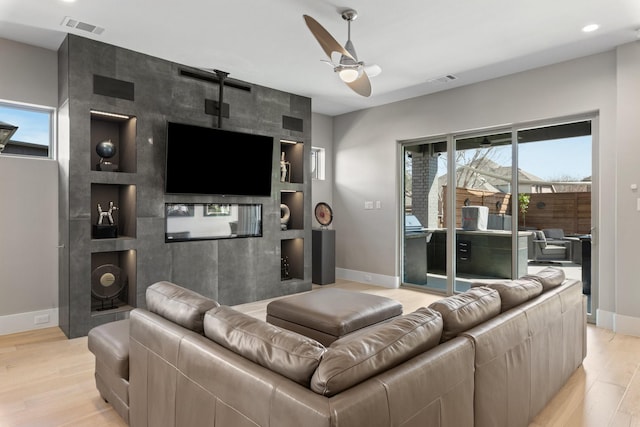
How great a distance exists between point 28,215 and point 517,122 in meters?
5.70

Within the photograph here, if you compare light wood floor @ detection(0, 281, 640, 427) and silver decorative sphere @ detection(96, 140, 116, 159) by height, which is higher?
silver decorative sphere @ detection(96, 140, 116, 159)

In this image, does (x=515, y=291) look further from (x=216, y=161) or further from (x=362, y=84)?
(x=216, y=161)

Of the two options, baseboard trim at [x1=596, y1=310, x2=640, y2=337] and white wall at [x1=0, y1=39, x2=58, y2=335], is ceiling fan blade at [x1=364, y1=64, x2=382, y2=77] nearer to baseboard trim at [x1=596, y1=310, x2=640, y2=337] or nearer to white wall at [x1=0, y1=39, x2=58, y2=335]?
white wall at [x1=0, y1=39, x2=58, y2=335]

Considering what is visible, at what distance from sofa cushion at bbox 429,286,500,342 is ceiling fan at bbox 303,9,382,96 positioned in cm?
195

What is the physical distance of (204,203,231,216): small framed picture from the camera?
15.8 feet

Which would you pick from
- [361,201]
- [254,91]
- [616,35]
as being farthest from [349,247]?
[616,35]

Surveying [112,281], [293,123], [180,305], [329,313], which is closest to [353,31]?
[293,123]

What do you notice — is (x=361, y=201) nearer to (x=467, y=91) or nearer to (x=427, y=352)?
(x=467, y=91)

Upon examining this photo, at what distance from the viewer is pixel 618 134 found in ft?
12.9

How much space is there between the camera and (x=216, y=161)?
15.1 ft

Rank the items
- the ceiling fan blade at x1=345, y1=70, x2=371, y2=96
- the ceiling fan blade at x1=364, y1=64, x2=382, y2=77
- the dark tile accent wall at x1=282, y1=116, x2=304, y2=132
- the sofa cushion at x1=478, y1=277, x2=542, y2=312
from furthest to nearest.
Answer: the dark tile accent wall at x1=282, y1=116, x2=304, y2=132, the ceiling fan blade at x1=364, y1=64, x2=382, y2=77, the ceiling fan blade at x1=345, y1=70, x2=371, y2=96, the sofa cushion at x1=478, y1=277, x2=542, y2=312

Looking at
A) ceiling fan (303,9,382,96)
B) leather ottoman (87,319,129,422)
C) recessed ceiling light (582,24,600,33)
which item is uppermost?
recessed ceiling light (582,24,600,33)

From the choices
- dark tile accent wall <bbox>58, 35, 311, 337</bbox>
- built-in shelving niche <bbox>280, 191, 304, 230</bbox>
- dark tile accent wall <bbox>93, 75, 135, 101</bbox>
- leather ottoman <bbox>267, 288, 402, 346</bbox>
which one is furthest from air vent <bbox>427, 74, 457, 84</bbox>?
dark tile accent wall <bbox>93, 75, 135, 101</bbox>

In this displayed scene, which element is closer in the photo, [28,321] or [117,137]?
[28,321]
